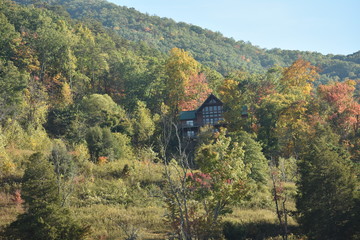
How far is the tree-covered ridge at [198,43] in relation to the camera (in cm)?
12062

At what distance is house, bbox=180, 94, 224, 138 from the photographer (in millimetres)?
46094

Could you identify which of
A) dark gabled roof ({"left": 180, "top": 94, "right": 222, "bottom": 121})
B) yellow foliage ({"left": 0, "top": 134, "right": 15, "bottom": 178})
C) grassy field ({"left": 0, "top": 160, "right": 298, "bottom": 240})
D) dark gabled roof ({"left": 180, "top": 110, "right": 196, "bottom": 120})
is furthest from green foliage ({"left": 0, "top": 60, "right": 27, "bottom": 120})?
dark gabled roof ({"left": 180, "top": 94, "right": 222, "bottom": 121})

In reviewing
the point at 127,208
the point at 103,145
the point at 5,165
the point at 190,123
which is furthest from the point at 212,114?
the point at 5,165

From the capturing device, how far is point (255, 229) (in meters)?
23.6

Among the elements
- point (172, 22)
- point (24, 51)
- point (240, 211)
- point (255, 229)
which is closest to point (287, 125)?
point (240, 211)

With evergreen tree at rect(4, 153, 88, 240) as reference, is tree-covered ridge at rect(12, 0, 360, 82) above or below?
above

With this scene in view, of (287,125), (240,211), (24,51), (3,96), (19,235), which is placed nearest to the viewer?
(19,235)

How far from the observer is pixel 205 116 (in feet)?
152

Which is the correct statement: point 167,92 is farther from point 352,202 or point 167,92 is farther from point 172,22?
point 172,22

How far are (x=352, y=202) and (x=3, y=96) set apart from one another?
34705 mm

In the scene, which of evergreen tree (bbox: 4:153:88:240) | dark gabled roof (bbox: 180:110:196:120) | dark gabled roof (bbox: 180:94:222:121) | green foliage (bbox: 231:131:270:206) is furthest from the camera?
dark gabled roof (bbox: 180:110:196:120)

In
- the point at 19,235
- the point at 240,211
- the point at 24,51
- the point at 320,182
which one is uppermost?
the point at 24,51

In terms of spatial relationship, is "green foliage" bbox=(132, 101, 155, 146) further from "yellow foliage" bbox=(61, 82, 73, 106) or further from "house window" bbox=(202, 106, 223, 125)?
"yellow foliage" bbox=(61, 82, 73, 106)

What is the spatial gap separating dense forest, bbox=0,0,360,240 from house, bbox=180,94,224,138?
1.84m
